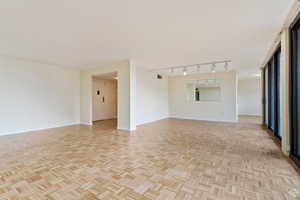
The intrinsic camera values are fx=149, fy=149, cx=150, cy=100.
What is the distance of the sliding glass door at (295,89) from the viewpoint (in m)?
2.62

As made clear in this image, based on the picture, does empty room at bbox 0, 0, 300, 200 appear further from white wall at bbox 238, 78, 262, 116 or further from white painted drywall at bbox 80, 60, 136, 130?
white wall at bbox 238, 78, 262, 116

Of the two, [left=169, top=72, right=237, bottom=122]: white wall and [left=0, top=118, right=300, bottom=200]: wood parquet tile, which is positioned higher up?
[left=169, top=72, right=237, bottom=122]: white wall

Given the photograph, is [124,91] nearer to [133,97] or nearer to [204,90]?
[133,97]

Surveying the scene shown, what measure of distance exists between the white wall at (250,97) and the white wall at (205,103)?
3840mm

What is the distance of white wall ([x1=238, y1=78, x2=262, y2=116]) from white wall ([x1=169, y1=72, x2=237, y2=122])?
384 centimetres

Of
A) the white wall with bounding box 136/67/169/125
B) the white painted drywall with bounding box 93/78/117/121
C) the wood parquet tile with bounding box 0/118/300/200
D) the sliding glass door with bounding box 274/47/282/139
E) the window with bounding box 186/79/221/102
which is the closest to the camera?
the wood parquet tile with bounding box 0/118/300/200

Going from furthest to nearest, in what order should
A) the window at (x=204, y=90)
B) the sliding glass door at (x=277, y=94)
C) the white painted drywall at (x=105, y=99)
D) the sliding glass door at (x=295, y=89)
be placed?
the white painted drywall at (x=105, y=99), the window at (x=204, y=90), the sliding glass door at (x=277, y=94), the sliding glass door at (x=295, y=89)

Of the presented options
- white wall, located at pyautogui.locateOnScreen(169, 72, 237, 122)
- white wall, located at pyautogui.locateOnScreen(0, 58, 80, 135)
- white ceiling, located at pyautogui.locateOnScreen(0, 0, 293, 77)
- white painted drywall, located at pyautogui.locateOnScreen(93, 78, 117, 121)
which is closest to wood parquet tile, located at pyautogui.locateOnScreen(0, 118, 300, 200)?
white wall, located at pyautogui.locateOnScreen(0, 58, 80, 135)

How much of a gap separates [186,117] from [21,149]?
7.23 m

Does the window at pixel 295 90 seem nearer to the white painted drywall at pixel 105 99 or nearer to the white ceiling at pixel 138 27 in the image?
the white ceiling at pixel 138 27

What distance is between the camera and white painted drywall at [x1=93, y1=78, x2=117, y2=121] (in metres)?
8.02

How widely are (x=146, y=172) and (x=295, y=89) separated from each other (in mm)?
3015

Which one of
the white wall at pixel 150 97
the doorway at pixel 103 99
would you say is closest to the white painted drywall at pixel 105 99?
the doorway at pixel 103 99

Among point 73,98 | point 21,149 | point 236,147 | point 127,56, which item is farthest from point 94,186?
point 73,98
